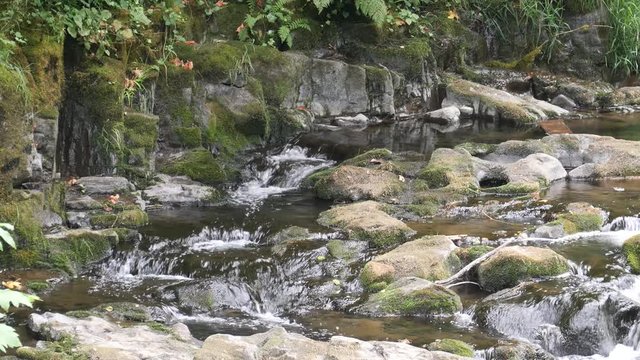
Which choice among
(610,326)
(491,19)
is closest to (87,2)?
(610,326)

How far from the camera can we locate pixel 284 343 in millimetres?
5129

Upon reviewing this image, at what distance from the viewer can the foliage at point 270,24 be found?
12430mm

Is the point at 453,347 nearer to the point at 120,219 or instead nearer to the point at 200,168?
the point at 120,219

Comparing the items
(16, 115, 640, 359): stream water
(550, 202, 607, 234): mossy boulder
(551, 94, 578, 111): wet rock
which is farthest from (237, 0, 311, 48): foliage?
(550, 202, 607, 234): mossy boulder

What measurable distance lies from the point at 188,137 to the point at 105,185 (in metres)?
1.94

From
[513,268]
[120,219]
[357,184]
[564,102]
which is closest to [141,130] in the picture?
[120,219]

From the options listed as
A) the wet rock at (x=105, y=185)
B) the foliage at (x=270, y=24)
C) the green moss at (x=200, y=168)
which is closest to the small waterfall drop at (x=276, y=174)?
the green moss at (x=200, y=168)

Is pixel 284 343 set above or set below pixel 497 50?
below

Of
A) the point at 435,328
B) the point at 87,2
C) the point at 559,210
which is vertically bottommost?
the point at 435,328

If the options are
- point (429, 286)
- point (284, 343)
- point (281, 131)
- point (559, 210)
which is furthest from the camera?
point (281, 131)

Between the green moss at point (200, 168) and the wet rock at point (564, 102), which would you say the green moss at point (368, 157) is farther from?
the wet rock at point (564, 102)

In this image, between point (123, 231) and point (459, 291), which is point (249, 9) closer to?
point (123, 231)

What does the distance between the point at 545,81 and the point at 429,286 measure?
33.6 feet

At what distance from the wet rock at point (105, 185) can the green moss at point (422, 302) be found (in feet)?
11.8
